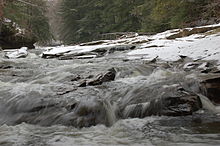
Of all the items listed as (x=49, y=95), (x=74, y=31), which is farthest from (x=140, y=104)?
(x=74, y=31)

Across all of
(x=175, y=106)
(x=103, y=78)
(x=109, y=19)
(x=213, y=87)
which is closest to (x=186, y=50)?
(x=103, y=78)

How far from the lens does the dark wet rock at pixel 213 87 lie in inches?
225

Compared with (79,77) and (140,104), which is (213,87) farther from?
(79,77)

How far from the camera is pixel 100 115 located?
499 centimetres

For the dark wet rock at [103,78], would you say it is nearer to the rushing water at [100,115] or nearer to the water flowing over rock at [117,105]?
the water flowing over rock at [117,105]

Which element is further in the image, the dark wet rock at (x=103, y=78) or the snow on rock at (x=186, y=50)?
the snow on rock at (x=186, y=50)

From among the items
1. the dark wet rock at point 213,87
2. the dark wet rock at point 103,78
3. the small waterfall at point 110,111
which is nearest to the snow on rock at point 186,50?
the dark wet rock at point 213,87

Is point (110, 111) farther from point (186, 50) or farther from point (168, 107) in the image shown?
point (186, 50)

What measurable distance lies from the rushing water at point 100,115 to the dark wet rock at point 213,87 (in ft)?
0.45

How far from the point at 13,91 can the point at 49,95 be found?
3.70ft

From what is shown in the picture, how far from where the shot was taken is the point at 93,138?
4.18 metres

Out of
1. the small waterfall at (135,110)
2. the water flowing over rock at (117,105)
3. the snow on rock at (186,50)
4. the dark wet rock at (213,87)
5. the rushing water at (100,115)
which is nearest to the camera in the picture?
the rushing water at (100,115)

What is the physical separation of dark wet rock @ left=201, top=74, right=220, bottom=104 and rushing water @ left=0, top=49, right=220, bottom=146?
139 mm

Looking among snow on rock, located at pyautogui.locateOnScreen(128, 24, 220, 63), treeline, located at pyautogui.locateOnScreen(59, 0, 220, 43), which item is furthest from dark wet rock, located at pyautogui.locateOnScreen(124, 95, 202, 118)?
treeline, located at pyautogui.locateOnScreen(59, 0, 220, 43)
